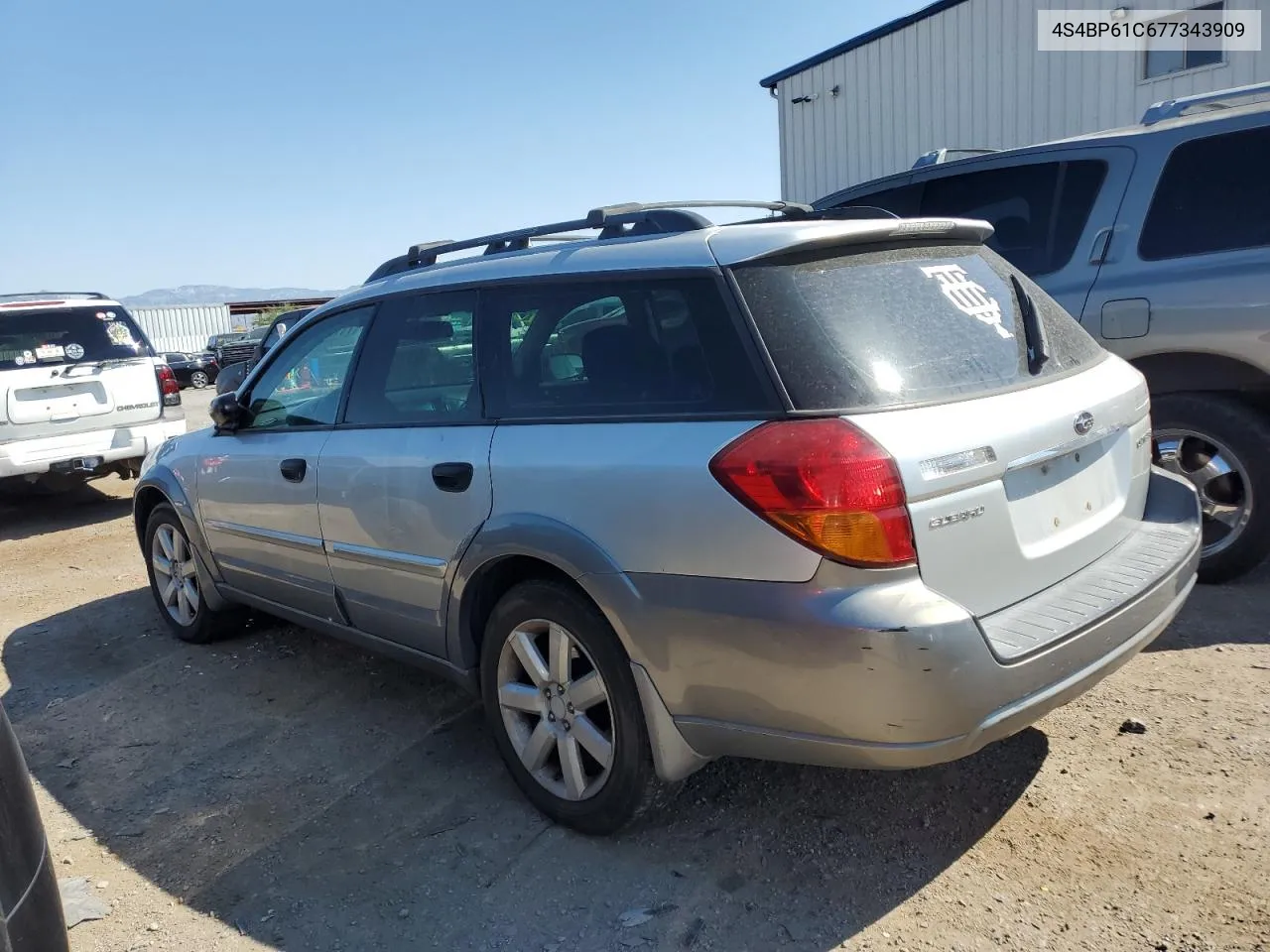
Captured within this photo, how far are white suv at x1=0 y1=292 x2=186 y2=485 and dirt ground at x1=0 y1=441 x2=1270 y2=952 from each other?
4.46 meters

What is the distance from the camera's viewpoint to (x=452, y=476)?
3145mm

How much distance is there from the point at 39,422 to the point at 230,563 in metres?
4.57

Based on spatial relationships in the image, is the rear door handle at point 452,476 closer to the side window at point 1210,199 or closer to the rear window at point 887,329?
the rear window at point 887,329

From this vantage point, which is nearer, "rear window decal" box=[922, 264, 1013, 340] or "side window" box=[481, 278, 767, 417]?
"side window" box=[481, 278, 767, 417]

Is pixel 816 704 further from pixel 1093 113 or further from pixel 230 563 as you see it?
pixel 1093 113

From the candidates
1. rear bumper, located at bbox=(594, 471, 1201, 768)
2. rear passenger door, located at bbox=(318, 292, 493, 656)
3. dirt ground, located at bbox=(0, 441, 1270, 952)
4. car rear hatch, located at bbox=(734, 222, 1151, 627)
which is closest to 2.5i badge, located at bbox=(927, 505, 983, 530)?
car rear hatch, located at bbox=(734, 222, 1151, 627)

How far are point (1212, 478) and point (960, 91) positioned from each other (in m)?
10.7

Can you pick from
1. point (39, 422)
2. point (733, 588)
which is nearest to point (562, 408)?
point (733, 588)

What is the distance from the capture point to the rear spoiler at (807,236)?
263cm

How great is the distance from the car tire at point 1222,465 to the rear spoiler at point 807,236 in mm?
2150

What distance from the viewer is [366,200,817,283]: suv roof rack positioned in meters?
3.08

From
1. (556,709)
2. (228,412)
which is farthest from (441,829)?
(228,412)

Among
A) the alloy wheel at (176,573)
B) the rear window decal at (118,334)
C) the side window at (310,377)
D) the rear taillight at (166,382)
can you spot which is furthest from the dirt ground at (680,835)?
the rear window decal at (118,334)

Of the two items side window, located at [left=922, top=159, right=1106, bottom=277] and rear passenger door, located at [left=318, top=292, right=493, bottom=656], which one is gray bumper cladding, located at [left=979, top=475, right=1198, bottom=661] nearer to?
rear passenger door, located at [left=318, top=292, right=493, bottom=656]
